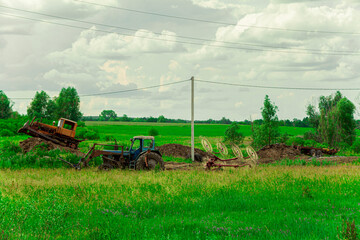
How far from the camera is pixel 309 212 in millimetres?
11188

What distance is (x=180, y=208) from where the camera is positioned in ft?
37.2

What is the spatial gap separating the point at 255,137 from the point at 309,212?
33.7 metres

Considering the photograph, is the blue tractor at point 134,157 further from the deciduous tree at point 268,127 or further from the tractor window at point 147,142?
the deciduous tree at point 268,127

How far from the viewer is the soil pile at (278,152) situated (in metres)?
36.9

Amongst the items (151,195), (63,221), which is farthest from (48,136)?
Answer: (63,221)

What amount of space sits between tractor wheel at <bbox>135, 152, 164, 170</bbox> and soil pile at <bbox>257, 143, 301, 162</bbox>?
1761 centimetres

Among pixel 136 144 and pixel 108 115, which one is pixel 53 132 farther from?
pixel 108 115

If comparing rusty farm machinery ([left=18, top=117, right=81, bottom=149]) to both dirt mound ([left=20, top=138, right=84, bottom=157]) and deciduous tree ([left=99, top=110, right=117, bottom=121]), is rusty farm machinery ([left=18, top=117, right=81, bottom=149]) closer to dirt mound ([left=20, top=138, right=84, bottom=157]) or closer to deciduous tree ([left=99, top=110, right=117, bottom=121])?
dirt mound ([left=20, top=138, right=84, bottom=157])

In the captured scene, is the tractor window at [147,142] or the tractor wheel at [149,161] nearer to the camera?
the tractor wheel at [149,161]

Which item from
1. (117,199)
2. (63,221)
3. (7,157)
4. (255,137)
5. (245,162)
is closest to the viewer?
(63,221)

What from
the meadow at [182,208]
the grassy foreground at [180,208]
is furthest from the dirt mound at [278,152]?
the grassy foreground at [180,208]

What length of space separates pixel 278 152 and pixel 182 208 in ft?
92.7

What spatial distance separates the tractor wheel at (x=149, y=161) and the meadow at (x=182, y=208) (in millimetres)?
3029

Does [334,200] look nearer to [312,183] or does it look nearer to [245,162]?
[312,183]
